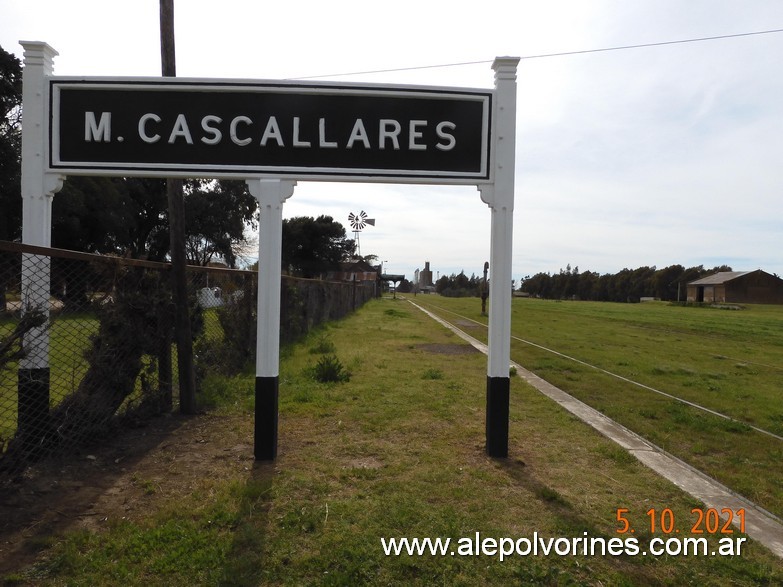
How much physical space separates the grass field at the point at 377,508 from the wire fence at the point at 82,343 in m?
0.72

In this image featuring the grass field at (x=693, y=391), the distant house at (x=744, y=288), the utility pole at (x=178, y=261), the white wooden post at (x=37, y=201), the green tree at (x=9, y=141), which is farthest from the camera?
the distant house at (x=744, y=288)

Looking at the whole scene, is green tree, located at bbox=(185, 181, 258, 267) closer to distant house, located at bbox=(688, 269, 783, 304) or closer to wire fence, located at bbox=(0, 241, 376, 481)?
wire fence, located at bbox=(0, 241, 376, 481)

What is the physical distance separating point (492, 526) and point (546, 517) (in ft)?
1.44

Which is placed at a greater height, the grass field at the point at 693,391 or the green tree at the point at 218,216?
the green tree at the point at 218,216

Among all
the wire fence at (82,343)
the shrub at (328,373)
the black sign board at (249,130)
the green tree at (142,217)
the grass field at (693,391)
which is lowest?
the grass field at (693,391)

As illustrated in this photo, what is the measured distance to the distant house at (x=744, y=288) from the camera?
209ft

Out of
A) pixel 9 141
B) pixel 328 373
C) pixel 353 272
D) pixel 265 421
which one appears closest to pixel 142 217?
pixel 9 141

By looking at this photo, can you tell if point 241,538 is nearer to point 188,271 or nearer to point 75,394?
point 75,394

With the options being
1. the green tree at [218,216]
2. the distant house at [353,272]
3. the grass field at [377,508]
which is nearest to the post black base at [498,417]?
the grass field at [377,508]

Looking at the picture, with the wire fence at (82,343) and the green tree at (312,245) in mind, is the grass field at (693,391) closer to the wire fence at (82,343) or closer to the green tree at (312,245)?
the wire fence at (82,343)

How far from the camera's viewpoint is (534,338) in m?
A: 17.0

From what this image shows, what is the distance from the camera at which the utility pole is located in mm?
5543

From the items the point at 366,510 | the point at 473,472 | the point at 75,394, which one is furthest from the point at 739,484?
the point at 75,394

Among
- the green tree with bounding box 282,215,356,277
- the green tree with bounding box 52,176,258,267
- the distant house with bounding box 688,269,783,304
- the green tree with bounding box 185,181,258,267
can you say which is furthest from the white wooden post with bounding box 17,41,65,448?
the distant house with bounding box 688,269,783,304
